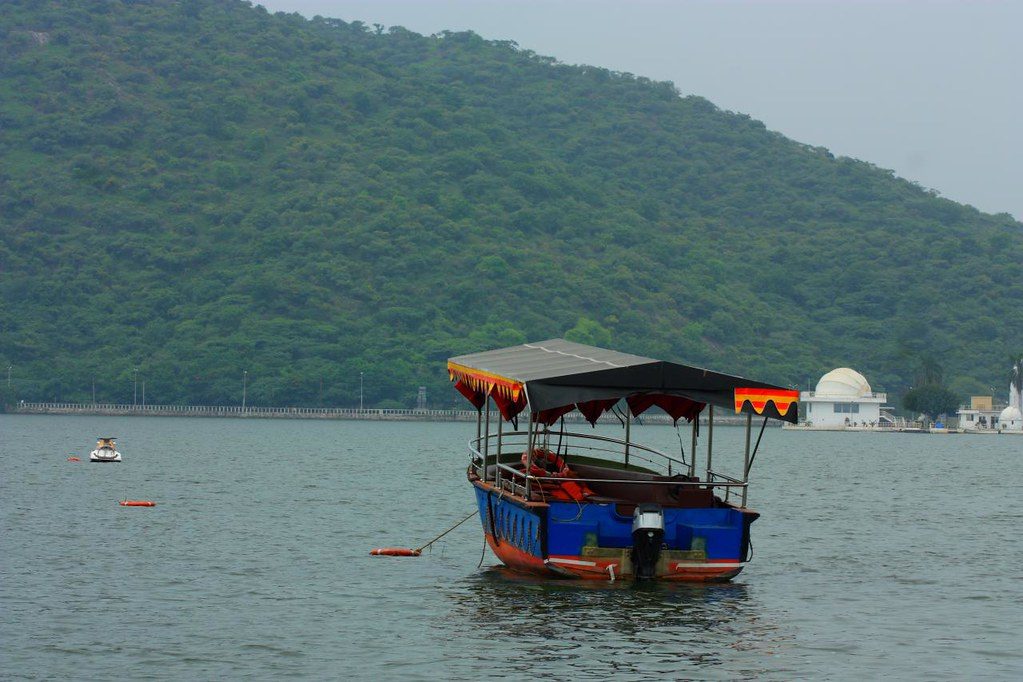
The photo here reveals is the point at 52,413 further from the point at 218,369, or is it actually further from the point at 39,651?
the point at 39,651

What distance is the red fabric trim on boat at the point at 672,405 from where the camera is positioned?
3481 cm

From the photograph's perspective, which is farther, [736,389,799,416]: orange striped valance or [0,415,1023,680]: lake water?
[736,389,799,416]: orange striped valance

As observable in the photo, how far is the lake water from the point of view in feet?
81.6

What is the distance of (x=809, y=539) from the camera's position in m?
46.4

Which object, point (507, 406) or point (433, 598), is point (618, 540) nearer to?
point (433, 598)

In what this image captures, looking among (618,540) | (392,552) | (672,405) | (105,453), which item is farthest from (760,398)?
(105,453)

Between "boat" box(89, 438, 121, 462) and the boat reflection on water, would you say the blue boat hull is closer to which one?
the boat reflection on water

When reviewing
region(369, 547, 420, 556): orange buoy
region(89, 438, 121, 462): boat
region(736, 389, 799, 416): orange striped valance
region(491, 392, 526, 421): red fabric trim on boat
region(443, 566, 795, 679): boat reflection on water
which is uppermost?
region(736, 389, 799, 416): orange striped valance

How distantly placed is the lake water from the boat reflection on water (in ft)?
0.26

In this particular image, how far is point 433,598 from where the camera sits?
103 ft

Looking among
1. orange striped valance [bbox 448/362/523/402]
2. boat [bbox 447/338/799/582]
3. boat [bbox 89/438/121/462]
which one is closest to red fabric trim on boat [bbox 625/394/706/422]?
boat [bbox 447/338/799/582]

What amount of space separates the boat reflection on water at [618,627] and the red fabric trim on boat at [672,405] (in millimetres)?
4059

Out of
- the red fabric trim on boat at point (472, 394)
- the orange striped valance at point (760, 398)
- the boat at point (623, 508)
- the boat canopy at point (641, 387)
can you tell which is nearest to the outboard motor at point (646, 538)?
the boat at point (623, 508)

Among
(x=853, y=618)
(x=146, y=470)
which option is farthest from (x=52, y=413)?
(x=853, y=618)
